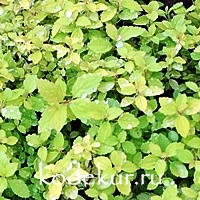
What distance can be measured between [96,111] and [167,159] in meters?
0.20

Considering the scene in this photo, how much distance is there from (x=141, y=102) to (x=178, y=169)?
0.59ft

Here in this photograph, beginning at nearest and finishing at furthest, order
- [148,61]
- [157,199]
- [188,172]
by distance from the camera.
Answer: [157,199]
[188,172]
[148,61]

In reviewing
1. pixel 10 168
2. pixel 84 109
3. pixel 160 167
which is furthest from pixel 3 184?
pixel 160 167

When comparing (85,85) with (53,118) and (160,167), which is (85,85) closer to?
(53,118)

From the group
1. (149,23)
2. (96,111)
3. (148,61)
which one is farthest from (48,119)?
(149,23)

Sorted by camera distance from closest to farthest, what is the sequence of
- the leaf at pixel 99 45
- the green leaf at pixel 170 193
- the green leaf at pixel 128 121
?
the green leaf at pixel 170 193, the green leaf at pixel 128 121, the leaf at pixel 99 45

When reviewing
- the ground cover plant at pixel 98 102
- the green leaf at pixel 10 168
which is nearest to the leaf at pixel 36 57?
the ground cover plant at pixel 98 102

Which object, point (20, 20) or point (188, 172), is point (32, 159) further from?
point (20, 20)

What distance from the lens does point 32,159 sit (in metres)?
1.13

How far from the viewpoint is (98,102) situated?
1.09m

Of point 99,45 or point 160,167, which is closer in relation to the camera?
point 160,167

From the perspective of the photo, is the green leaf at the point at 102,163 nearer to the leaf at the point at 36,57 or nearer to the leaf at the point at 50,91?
the leaf at the point at 50,91

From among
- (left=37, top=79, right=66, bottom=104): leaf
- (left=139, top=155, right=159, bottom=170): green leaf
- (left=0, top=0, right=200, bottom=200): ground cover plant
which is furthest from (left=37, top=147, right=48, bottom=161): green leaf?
(left=139, top=155, right=159, bottom=170): green leaf

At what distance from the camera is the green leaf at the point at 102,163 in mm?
1021
